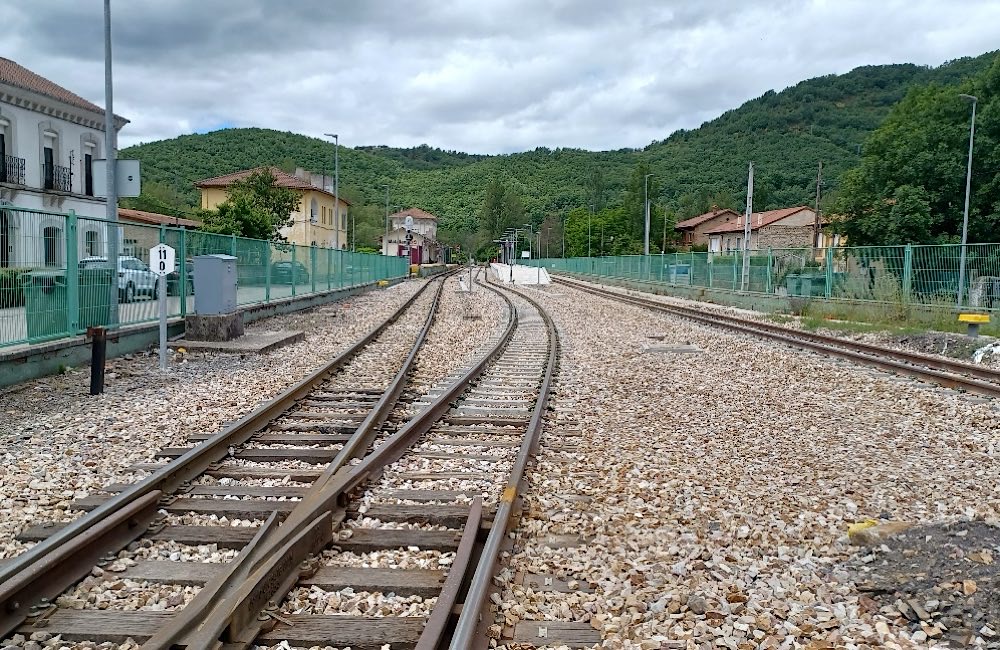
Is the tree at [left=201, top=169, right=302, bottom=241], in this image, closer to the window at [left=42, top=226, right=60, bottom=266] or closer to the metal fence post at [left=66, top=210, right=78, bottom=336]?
the metal fence post at [left=66, top=210, right=78, bottom=336]

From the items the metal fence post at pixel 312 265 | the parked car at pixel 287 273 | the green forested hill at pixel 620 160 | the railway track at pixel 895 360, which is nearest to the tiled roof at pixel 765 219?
the green forested hill at pixel 620 160

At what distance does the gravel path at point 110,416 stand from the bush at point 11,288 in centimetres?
101

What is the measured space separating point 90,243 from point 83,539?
8.72m

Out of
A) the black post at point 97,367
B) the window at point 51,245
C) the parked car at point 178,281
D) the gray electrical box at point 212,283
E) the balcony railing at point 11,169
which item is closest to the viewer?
the black post at point 97,367

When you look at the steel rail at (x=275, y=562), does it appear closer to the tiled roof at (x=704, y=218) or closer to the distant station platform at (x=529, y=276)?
the distant station platform at (x=529, y=276)

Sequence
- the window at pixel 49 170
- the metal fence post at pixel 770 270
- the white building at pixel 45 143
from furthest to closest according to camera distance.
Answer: the window at pixel 49 170 < the white building at pixel 45 143 < the metal fence post at pixel 770 270

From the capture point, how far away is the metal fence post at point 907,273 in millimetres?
21359

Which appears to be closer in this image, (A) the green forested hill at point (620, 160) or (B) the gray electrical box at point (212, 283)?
(B) the gray electrical box at point (212, 283)

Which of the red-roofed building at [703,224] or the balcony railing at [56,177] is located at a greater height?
the red-roofed building at [703,224]

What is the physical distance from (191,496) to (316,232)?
221ft

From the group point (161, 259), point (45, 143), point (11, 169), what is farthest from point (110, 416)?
point (45, 143)

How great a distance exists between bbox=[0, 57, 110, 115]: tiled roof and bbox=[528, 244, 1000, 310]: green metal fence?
97.9 feet

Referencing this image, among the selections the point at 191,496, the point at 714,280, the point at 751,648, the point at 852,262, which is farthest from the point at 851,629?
the point at 714,280

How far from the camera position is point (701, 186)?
141m
